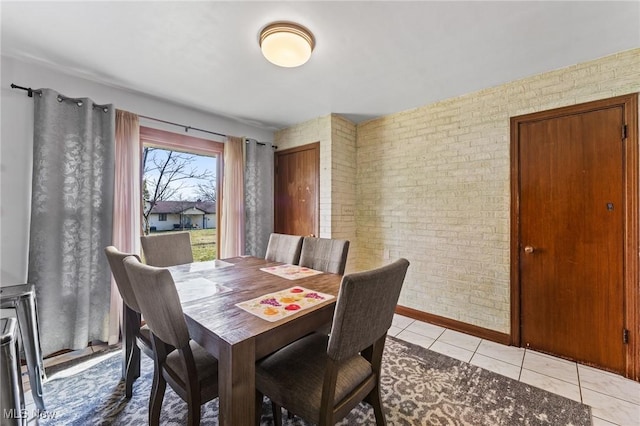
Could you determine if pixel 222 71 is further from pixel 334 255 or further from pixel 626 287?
pixel 626 287

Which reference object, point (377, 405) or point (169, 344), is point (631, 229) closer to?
point (377, 405)

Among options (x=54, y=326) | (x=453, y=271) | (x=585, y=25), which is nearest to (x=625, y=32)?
(x=585, y=25)

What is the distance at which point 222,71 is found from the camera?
2.21 metres

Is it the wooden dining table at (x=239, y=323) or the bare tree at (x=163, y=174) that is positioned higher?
the bare tree at (x=163, y=174)

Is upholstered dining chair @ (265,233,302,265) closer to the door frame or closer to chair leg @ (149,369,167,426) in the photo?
chair leg @ (149,369,167,426)

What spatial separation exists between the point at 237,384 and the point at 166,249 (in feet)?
6.03

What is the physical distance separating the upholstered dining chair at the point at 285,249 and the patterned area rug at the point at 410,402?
114 cm

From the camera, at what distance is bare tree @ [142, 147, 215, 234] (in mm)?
2854

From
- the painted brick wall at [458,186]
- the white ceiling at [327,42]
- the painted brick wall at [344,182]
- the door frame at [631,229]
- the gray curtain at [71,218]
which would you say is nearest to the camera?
the white ceiling at [327,42]

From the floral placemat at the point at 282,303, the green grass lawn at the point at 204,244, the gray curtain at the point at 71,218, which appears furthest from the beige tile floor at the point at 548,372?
the gray curtain at the point at 71,218

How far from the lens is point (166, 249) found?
2383 mm

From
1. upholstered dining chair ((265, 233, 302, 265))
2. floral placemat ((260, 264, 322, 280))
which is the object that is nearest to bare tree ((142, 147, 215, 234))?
upholstered dining chair ((265, 233, 302, 265))

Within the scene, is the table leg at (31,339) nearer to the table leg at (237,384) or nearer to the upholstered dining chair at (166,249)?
the upholstered dining chair at (166,249)

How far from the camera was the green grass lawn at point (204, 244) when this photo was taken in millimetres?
3207
